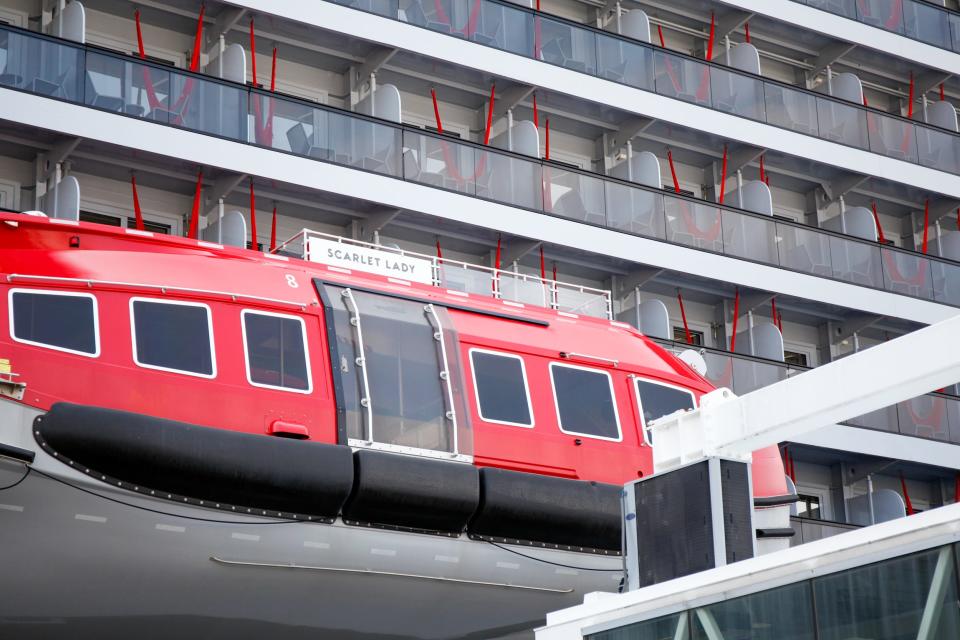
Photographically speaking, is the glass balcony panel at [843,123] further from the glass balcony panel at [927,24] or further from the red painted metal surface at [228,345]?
the red painted metal surface at [228,345]

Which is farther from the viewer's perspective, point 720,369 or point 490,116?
point 720,369

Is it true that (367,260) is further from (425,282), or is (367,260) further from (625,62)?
(625,62)

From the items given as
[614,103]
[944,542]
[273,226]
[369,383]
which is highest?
[614,103]

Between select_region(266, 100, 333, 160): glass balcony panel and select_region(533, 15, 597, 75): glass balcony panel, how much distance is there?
4.18m

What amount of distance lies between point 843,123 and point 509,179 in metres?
7.40

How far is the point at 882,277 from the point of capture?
25391 millimetres

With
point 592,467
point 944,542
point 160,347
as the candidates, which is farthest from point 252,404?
point 944,542

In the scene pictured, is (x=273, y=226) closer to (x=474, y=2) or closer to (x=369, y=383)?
(x=474, y=2)

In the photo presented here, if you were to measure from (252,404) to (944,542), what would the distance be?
6.06 meters

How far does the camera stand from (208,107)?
19.0 metres

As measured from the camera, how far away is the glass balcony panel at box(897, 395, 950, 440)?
80.7ft

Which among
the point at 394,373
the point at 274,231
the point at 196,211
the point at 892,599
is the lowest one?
the point at 892,599

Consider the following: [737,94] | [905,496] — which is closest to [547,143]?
[737,94]

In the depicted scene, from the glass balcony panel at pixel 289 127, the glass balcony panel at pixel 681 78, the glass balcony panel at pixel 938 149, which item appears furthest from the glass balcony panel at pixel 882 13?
the glass balcony panel at pixel 289 127
